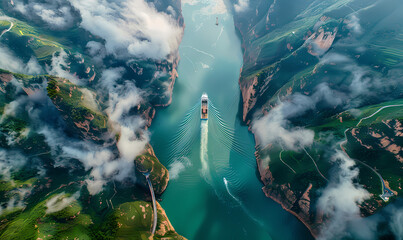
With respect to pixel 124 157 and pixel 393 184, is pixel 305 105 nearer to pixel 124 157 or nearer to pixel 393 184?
pixel 393 184

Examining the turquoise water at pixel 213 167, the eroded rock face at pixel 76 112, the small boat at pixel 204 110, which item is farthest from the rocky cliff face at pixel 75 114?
the small boat at pixel 204 110

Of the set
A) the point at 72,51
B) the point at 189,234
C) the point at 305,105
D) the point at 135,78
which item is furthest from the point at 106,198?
the point at 305,105

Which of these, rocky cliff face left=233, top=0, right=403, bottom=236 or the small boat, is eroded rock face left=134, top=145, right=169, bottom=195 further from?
rocky cliff face left=233, top=0, right=403, bottom=236

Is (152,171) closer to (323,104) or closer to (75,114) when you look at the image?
(75,114)

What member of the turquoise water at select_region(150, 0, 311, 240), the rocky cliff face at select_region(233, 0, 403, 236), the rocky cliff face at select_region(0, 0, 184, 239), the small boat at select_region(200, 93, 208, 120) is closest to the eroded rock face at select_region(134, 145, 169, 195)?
the rocky cliff face at select_region(0, 0, 184, 239)

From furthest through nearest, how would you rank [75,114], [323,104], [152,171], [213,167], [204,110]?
→ 1. [204,110]
2. [213,167]
3. [323,104]
4. [152,171]
5. [75,114]

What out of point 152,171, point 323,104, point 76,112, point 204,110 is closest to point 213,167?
point 152,171

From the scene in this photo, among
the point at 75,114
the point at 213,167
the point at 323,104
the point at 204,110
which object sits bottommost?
the point at 213,167
